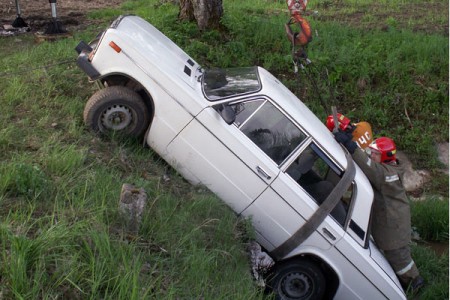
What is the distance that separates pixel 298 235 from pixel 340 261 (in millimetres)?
507

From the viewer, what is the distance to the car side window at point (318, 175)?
18.8 ft

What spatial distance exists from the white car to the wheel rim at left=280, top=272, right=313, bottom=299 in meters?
0.01

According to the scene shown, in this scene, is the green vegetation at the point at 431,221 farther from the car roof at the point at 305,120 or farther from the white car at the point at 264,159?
the car roof at the point at 305,120

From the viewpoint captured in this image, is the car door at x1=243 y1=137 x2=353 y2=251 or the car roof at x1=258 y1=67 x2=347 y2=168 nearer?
the car door at x1=243 y1=137 x2=353 y2=251

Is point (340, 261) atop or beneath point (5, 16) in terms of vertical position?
atop

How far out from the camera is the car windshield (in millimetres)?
5820

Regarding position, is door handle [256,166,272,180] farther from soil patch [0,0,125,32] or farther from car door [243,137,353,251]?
soil patch [0,0,125,32]

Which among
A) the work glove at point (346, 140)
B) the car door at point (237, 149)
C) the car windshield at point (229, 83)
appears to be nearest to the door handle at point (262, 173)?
the car door at point (237, 149)

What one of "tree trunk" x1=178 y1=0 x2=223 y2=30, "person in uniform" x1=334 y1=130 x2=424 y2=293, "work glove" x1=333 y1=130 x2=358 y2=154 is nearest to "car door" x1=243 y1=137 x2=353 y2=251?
"work glove" x1=333 y1=130 x2=358 y2=154

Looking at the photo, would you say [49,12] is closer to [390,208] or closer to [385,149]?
[385,149]

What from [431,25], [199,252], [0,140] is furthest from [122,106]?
[431,25]

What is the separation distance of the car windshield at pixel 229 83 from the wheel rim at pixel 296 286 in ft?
6.23

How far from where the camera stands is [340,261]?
573cm

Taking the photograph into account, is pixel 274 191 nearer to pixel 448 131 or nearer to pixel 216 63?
pixel 216 63
